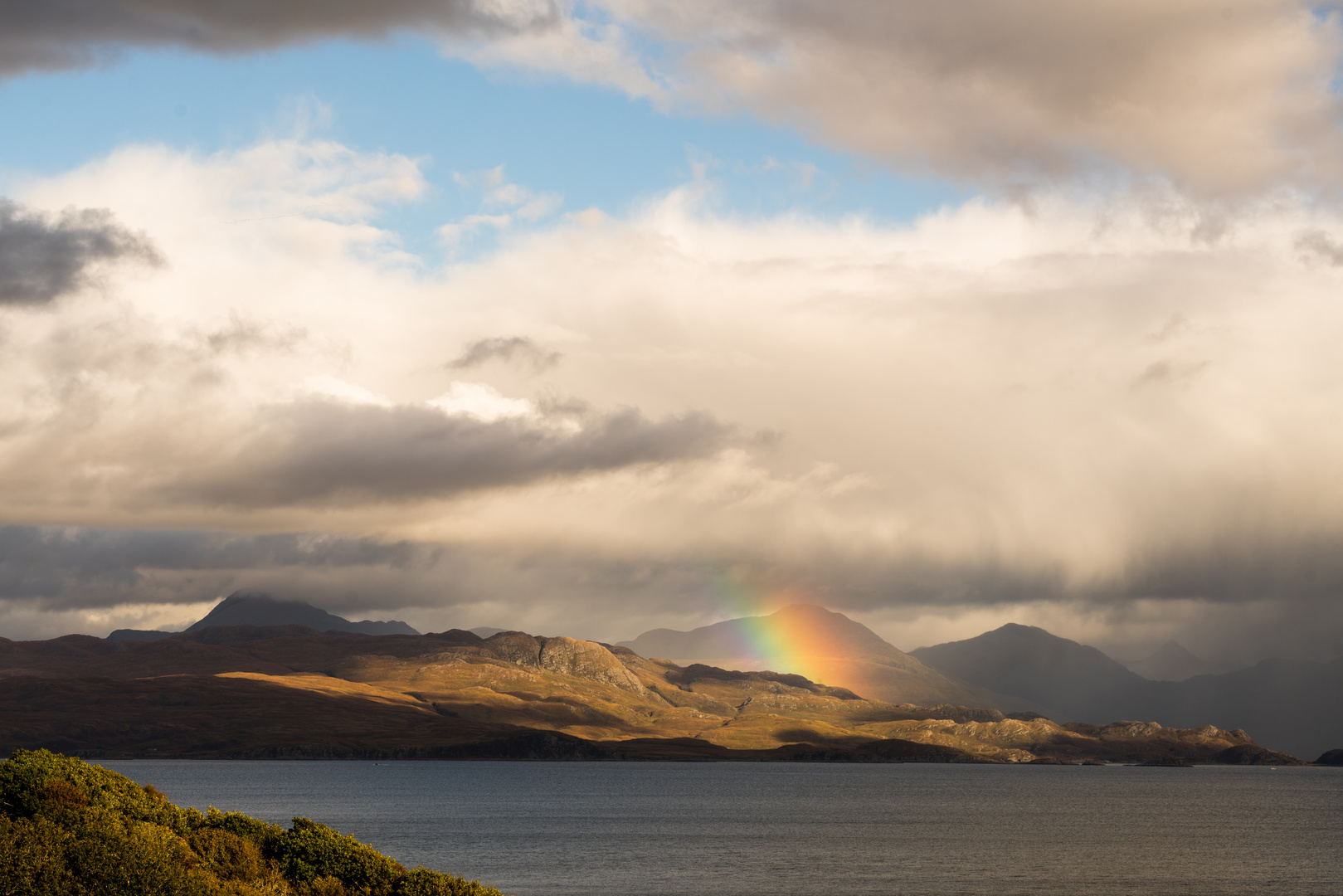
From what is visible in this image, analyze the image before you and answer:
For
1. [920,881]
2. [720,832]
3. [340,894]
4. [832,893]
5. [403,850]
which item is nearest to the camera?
[340,894]

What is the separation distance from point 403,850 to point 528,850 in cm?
1772

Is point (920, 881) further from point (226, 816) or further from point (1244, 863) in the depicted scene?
point (226, 816)

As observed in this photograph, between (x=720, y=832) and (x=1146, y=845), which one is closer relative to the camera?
(x=1146, y=845)

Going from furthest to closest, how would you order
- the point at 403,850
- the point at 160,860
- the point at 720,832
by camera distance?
the point at 720,832, the point at 403,850, the point at 160,860

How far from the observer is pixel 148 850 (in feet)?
121

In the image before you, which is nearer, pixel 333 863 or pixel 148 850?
pixel 148 850

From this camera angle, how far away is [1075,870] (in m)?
146

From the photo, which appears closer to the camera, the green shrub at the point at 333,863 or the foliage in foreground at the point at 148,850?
the foliage in foreground at the point at 148,850

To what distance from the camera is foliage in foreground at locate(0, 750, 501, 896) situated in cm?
3556

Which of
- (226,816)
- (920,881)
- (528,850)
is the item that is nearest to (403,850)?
(528,850)

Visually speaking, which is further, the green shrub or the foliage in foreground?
the green shrub

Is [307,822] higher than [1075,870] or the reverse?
higher

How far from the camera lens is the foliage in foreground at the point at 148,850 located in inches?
1400

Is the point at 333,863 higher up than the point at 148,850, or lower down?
lower down
